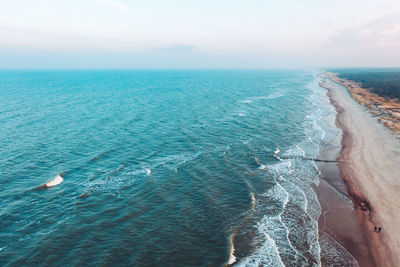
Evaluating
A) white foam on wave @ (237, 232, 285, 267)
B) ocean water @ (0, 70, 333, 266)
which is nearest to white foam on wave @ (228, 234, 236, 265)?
ocean water @ (0, 70, 333, 266)

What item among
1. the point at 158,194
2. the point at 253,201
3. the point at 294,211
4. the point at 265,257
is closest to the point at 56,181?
the point at 158,194

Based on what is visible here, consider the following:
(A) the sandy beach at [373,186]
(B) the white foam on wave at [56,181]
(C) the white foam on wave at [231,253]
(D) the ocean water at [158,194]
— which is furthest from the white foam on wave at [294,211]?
(B) the white foam on wave at [56,181]

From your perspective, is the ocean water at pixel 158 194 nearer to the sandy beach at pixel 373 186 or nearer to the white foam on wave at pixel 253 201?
the white foam on wave at pixel 253 201

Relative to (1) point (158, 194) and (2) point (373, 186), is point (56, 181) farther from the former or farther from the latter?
(2) point (373, 186)

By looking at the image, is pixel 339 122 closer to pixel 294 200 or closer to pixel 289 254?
pixel 294 200

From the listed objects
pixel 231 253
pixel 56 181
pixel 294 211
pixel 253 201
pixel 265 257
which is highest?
pixel 56 181

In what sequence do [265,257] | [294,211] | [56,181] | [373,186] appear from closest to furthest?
1. [265,257]
2. [294,211]
3. [56,181]
4. [373,186]
